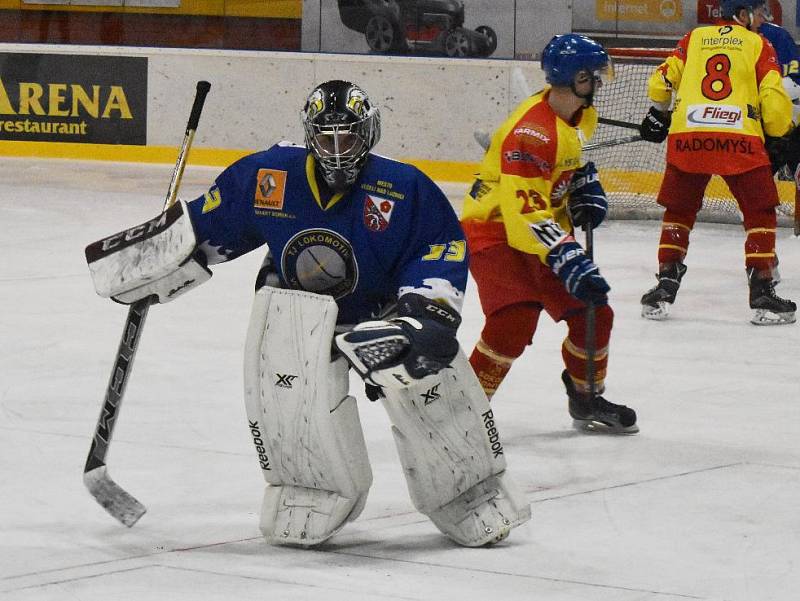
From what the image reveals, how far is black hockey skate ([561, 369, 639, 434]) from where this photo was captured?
171 inches

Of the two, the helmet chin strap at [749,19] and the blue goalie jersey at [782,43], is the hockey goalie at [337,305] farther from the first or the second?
the blue goalie jersey at [782,43]

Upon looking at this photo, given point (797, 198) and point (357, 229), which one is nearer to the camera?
point (357, 229)

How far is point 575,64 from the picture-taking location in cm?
414

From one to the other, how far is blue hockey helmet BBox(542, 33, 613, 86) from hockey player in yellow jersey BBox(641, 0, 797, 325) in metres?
2.13

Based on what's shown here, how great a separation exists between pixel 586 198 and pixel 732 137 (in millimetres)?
2079

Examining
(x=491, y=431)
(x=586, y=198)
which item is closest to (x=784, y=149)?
(x=586, y=198)

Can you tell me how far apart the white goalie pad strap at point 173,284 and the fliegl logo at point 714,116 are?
3472 mm

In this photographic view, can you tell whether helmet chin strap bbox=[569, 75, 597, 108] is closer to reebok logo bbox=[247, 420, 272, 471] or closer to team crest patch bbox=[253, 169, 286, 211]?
team crest patch bbox=[253, 169, 286, 211]

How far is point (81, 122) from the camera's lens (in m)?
11.6

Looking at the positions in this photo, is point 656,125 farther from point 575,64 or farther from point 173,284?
point 173,284

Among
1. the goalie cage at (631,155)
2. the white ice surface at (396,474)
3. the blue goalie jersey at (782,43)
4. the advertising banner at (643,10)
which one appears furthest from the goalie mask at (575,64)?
the advertising banner at (643,10)

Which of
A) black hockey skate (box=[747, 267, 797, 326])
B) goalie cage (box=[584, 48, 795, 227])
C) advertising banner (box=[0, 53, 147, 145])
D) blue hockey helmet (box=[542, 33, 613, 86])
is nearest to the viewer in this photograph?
blue hockey helmet (box=[542, 33, 613, 86])

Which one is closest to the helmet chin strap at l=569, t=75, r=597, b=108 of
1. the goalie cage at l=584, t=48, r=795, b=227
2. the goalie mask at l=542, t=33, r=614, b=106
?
the goalie mask at l=542, t=33, r=614, b=106

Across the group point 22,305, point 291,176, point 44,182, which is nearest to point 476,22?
point 44,182
